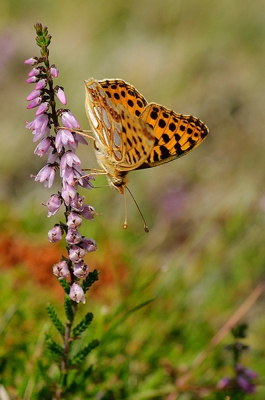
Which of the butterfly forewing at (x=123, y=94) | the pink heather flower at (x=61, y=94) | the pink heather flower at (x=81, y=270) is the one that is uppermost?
the butterfly forewing at (x=123, y=94)

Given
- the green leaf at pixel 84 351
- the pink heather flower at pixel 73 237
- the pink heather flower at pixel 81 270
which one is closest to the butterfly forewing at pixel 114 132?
the pink heather flower at pixel 73 237

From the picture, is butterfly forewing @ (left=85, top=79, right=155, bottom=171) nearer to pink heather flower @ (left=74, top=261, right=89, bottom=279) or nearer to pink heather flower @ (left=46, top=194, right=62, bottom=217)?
pink heather flower @ (left=46, top=194, right=62, bottom=217)

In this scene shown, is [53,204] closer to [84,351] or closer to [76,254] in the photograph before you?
[76,254]

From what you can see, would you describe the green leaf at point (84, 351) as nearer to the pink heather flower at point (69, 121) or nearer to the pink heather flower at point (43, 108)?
the pink heather flower at point (69, 121)

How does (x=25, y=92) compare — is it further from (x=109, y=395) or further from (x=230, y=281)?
(x=109, y=395)

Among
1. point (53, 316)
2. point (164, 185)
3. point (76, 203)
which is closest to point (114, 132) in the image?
point (76, 203)

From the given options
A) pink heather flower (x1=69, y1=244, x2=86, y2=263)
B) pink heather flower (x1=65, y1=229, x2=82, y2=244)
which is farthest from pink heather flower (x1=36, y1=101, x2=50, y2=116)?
pink heather flower (x1=69, y1=244, x2=86, y2=263)

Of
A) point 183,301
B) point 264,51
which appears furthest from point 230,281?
point 264,51
